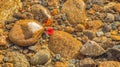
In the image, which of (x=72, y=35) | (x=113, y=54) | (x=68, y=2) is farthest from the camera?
(x=68, y=2)

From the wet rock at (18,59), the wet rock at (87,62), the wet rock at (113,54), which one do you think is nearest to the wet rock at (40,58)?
the wet rock at (18,59)

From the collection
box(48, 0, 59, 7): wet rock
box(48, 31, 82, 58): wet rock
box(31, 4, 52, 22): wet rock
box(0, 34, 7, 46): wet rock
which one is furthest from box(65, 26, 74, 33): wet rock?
box(0, 34, 7, 46): wet rock

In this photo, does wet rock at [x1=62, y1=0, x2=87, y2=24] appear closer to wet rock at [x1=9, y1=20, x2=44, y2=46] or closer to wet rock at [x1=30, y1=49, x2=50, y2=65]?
wet rock at [x1=9, y1=20, x2=44, y2=46]

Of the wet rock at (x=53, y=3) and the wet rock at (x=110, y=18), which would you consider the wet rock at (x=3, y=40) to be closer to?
the wet rock at (x=53, y=3)

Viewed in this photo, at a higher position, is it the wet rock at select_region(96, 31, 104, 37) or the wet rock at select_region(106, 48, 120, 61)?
the wet rock at select_region(96, 31, 104, 37)

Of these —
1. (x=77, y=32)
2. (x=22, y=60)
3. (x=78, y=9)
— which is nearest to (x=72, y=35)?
(x=77, y=32)

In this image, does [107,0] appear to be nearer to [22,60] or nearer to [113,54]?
[113,54]
